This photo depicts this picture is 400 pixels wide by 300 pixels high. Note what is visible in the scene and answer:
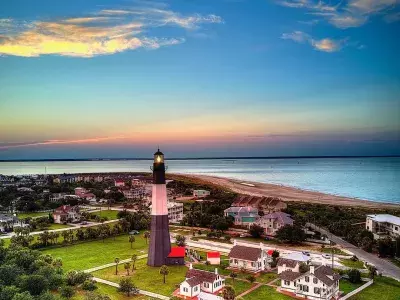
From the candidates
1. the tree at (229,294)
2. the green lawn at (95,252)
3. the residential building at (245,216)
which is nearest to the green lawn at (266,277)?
the tree at (229,294)

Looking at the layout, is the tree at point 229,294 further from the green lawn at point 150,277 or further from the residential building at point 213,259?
the residential building at point 213,259

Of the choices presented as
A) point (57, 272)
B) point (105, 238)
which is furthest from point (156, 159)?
point (105, 238)

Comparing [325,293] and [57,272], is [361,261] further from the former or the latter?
[57,272]

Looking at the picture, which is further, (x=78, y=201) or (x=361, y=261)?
(x=78, y=201)

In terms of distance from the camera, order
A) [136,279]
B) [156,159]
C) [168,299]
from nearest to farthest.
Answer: [168,299] → [136,279] → [156,159]

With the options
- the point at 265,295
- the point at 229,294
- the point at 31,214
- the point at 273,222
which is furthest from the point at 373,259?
the point at 31,214

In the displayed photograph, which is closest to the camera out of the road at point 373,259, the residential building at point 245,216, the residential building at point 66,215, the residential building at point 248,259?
the road at point 373,259

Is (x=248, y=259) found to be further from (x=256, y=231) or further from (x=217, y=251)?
(x=256, y=231)
